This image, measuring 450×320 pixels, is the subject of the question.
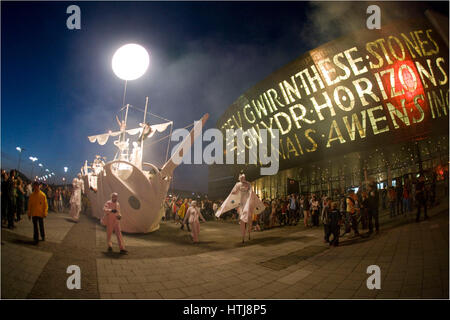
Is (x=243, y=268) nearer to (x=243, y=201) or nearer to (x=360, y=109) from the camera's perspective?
(x=243, y=201)

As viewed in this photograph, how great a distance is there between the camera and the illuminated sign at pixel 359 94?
9953mm

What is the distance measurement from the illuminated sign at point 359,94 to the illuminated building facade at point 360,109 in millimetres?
51

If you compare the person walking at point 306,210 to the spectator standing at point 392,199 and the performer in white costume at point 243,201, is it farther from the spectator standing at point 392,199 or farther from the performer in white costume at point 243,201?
the spectator standing at point 392,199

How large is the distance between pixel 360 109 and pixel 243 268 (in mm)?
14956

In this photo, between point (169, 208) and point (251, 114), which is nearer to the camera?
point (169, 208)

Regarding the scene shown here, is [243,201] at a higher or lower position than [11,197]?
lower

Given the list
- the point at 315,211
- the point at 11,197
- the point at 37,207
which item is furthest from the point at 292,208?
the point at 11,197

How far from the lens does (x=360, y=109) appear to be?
13594 mm

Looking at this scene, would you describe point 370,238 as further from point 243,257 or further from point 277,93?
point 277,93

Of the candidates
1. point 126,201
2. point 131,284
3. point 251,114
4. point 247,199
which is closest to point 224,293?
point 131,284

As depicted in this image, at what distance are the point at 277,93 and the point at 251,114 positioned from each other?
3.96 m

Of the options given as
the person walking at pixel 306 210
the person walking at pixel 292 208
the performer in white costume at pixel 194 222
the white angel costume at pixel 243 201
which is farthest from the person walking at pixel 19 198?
the person walking at pixel 292 208

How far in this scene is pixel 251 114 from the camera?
69.1 feet

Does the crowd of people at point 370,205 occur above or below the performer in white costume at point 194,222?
above
